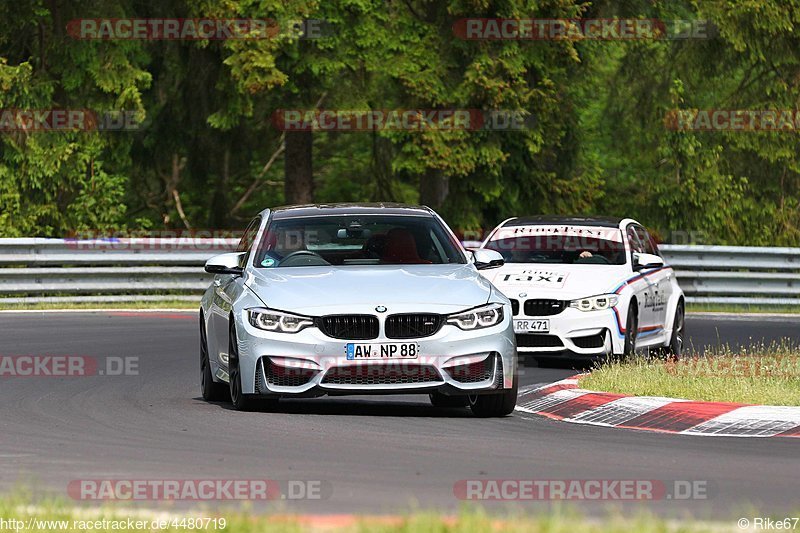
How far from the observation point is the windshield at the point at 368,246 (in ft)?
45.4

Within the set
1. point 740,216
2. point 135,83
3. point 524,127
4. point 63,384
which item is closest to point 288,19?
point 135,83

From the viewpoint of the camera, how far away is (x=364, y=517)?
7621 millimetres

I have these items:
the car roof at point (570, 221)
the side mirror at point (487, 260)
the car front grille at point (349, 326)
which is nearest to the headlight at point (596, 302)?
the car roof at point (570, 221)

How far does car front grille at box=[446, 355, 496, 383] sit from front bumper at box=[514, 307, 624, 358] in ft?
17.0

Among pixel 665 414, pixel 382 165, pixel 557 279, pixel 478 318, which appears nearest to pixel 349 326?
pixel 478 318

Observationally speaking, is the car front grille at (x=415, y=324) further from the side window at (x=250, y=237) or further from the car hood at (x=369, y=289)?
the side window at (x=250, y=237)

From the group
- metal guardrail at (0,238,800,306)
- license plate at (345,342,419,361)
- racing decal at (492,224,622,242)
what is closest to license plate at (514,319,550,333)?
racing decal at (492,224,622,242)

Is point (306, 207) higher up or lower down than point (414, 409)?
higher up

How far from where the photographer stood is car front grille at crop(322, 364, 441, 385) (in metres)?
12.4

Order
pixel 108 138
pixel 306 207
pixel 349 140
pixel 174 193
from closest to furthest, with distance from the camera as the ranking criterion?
pixel 306 207 → pixel 108 138 → pixel 174 193 → pixel 349 140

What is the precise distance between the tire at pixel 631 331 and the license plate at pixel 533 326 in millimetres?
816

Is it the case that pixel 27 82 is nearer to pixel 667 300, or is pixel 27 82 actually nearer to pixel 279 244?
pixel 667 300

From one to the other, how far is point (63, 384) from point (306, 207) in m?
2.79

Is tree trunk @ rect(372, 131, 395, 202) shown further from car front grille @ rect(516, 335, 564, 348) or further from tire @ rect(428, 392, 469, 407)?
tire @ rect(428, 392, 469, 407)
